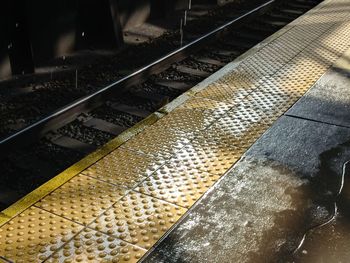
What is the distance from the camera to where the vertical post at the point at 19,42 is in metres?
6.23

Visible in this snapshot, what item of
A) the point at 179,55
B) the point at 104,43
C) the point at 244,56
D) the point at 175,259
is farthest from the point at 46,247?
the point at 104,43

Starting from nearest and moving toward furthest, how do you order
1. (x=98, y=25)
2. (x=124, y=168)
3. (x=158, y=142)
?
(x=124, y=168) → (x=158, y=142) → (x=98, y=25)

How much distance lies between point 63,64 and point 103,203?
4190 millimetres

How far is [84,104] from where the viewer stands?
17.4 ft

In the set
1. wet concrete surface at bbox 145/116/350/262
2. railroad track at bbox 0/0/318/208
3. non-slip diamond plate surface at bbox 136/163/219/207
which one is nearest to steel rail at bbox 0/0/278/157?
railroad track at bbox 0/0/318/208

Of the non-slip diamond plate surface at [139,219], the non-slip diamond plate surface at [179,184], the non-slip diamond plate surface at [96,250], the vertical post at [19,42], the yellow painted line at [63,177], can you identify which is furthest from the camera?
the vertical post at [19,42]

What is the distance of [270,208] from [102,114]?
2.82 m

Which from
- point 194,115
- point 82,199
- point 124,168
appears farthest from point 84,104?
point 82,199

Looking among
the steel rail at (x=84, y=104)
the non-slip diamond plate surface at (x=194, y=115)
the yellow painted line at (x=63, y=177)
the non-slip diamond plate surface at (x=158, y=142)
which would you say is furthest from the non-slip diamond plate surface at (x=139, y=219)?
the steel rail at (x=84, y=104)

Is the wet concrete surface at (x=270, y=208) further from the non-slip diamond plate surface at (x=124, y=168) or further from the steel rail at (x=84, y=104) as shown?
the steel rail at (x=84, y=104)

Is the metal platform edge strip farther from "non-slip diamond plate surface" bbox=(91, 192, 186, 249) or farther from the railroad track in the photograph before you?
the railroad track

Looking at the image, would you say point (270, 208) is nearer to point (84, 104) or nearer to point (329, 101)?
point (329, 101)

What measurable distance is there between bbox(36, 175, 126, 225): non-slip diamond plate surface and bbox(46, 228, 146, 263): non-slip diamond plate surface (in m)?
0.18

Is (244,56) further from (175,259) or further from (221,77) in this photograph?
(175,259)
